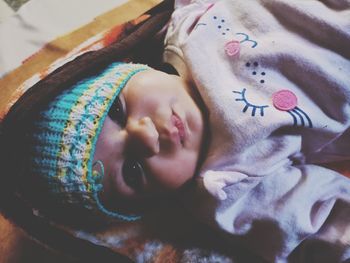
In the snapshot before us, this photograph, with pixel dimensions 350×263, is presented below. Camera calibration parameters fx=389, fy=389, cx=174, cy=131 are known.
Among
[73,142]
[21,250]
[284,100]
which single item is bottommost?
[21,250]

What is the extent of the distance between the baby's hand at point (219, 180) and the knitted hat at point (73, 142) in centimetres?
17

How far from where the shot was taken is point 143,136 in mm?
593

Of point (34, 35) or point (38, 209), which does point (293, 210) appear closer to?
point (38, 209)

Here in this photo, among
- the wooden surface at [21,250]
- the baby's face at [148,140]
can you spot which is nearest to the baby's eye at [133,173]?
the baby's face at [148,140]

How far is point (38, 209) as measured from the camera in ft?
2.18

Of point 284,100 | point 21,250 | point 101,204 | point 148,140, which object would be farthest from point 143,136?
point 21,250

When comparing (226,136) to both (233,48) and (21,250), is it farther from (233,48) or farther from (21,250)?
(21,250)

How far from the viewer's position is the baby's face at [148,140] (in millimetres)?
612

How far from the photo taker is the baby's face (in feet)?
2.01

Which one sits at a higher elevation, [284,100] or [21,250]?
[284,100]

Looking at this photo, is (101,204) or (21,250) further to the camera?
(21,250)

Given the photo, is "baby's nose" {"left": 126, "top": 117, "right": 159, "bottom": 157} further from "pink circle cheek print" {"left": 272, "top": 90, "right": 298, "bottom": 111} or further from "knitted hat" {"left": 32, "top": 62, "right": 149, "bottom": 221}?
"pink circle cheek print" {"left": 272, "top": 90, "right": 298, "bottom": 111}

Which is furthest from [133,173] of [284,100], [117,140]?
[284,100]

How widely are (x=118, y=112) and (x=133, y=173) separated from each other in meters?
0.10
